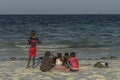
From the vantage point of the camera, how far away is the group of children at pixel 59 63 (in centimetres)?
1212

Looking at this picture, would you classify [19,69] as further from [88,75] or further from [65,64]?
[88,75]

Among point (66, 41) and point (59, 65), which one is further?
point (66, 41)

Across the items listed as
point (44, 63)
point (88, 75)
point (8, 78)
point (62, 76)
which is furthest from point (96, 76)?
point (8, 78)

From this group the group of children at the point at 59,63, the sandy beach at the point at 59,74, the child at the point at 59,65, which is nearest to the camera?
the sandy beach at the point at 59,74

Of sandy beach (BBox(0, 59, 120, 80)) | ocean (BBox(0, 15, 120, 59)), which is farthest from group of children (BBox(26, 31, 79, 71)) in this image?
ocean (BBox(0, 15, 120, 59))

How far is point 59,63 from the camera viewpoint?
12516 mm

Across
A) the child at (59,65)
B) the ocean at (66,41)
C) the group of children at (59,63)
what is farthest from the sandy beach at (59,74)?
the ocean at (66,41)

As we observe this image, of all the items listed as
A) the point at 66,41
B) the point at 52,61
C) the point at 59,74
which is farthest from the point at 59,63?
the point at 66,41

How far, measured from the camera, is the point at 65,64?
12609 millimetres

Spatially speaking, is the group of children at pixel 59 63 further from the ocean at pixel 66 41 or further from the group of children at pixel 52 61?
the ocean at pixel 66 41

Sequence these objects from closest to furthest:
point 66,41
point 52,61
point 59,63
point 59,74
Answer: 1. point 59,74
2. point 59,63
3. point 52,61
4. point 66,41

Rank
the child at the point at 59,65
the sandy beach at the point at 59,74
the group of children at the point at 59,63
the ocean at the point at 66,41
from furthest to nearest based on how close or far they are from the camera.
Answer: the ocean at the point at 66,41 → the child at the point at 59,65 → the group of children at the point at 59,63 → the sandy beach at the point at 59,74

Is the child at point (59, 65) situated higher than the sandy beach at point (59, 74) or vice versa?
the child at point (59, 65)

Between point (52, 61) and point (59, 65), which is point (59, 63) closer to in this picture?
point (59, 65)
